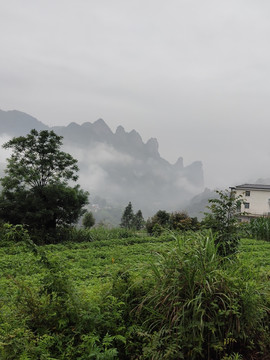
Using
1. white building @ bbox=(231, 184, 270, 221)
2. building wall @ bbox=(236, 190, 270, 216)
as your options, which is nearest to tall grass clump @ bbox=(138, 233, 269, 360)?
white building @ bbox=(231, 184, 270, 221)

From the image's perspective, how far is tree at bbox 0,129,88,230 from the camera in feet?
29.9

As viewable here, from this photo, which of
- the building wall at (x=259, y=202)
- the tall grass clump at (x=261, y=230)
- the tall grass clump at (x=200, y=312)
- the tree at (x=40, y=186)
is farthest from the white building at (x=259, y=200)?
the tall grass clump at (x=200, y=312)

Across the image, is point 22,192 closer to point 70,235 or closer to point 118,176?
point 70,235

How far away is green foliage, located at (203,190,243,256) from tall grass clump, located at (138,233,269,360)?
124 cm

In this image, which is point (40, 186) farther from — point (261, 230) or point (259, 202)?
point (259, 202)

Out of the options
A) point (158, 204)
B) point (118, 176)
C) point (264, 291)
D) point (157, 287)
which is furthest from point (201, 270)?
point (118, 176)

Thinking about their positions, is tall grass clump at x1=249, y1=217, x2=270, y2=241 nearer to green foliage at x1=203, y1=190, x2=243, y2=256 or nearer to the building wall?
green foliage at x1=203, y1=190, x2=243, y2=256

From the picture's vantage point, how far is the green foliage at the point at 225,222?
13.9ft

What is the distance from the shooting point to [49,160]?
9.94m

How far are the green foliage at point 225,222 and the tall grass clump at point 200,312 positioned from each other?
124 cm

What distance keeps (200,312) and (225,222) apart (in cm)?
207

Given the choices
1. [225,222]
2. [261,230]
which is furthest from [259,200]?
[225,222]

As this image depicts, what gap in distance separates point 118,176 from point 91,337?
19587cm

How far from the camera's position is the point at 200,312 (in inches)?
100
